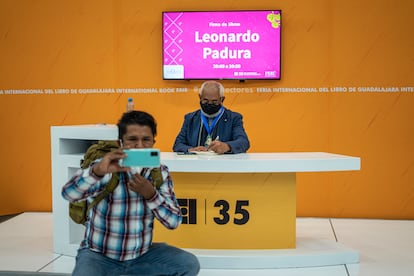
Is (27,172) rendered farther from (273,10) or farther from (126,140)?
(126,140)

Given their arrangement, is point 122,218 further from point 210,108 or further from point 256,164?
point 210,108

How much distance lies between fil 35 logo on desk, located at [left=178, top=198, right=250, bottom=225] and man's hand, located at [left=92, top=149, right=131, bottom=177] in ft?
5.38

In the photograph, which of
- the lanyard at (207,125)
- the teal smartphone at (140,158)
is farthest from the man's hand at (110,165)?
the lanyard at (207,125)

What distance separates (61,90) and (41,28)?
0.75 m

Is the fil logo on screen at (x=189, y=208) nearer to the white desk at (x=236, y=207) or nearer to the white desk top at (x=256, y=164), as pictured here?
the white desk at (x=236, y=207)

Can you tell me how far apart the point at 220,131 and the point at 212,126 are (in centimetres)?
8

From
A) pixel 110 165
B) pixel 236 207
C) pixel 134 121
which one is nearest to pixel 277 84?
pixel 236 207

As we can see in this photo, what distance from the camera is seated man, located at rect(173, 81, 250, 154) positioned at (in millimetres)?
4066

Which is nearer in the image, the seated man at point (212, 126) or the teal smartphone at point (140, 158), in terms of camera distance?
the teal smartphone at point (140, 158)

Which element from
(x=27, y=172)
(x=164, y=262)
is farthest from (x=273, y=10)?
(x=164, y=262)

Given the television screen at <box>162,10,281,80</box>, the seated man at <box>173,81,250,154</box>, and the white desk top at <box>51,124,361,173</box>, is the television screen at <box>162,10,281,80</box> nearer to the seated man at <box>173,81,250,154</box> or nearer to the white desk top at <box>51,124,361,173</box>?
the seated man at <box>173,81,250,154</box>

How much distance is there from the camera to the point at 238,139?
4.07m

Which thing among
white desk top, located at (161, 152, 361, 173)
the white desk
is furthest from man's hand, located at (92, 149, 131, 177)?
the white desk

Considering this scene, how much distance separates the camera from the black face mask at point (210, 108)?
13.4 ft
